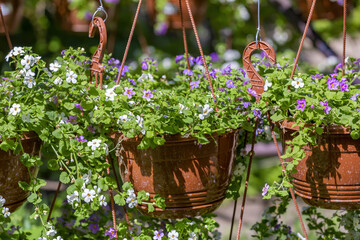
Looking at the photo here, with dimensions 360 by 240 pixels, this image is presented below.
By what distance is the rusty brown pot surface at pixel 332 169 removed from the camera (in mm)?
1485

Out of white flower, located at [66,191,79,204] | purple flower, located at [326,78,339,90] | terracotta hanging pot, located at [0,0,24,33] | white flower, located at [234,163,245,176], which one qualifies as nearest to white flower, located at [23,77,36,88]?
white flower, located at [66,191,79,204]

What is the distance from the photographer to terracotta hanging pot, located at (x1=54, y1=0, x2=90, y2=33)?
332 cm

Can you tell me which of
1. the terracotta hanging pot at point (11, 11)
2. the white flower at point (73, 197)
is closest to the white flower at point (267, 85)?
the white flower at point (73, 197)

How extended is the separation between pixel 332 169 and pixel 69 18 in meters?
2.24

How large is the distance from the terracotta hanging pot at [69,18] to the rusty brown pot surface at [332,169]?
2.04m

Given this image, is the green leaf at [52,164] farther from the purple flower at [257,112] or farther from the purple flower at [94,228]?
the purple flower at [257,112]

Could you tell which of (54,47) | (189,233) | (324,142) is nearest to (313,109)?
(324,142)

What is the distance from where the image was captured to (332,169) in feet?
4.93

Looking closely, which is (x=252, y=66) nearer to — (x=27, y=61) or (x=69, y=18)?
(x=27, y=61)

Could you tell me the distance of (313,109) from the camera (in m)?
1.45

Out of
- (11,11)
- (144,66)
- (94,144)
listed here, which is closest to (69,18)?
(11,11)

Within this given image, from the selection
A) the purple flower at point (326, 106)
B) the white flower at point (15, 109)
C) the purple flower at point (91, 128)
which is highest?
the purple flower at point (326, 106)

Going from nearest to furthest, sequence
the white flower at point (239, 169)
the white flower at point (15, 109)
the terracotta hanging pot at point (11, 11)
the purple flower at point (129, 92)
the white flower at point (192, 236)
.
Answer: the white flower at point (15, 109), the purple flower at point (129, 92), the white flower at point (192, 236), the white flower at point (239, 169), the terracotta hanging pot at point (11, 11)

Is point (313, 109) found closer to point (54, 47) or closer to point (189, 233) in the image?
point (189, 233)
